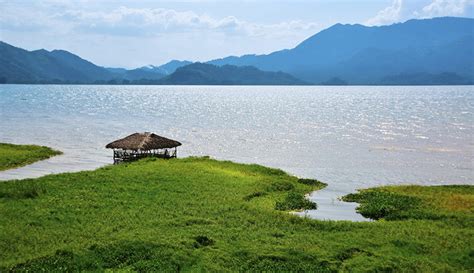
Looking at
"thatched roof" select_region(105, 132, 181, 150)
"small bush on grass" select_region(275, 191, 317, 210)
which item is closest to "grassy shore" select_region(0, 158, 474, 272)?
"small bush on grass" select_region(275, 191, 317, 210)

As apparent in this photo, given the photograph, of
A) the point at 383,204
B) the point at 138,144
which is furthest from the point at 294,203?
the point at 138,144

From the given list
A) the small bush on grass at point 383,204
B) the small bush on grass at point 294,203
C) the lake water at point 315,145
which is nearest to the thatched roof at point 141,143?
the lake water at point 315,145

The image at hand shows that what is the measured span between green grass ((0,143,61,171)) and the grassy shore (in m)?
20.6

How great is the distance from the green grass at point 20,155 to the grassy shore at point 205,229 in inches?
811

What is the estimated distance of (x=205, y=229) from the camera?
29.2 m

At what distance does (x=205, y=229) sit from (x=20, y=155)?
159 feet

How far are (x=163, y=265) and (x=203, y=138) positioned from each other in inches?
3149

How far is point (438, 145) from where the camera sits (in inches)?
3602

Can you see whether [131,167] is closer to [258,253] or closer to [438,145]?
[258,253]

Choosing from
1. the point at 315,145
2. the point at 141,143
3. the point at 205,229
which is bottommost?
the point at 315,145

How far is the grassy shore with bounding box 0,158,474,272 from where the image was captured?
24188mm

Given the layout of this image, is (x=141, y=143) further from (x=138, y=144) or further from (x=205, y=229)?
(x=205, y=229)

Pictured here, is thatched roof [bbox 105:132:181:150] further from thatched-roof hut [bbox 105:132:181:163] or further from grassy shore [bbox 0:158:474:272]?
grassy shore [bbox 0:158:474:272]

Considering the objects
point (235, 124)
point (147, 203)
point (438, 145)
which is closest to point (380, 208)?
point (147, 203)
